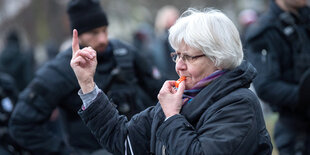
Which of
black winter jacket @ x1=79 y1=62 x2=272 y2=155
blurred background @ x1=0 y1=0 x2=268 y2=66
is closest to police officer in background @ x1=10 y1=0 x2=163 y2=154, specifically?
black winter jacket @ x1=79 y1=62 x2=272 y2=155

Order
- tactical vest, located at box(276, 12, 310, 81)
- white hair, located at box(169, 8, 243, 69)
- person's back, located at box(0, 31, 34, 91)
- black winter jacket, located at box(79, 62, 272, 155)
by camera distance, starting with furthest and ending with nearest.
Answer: person's back, located at box(0, 31, 34, 91) < tactical vest, located at box(276, 12, 310, 81) < white hair, located at box(169, 8, 243, 69) < black winter jacket, located at box(79, 62, 272, 155)

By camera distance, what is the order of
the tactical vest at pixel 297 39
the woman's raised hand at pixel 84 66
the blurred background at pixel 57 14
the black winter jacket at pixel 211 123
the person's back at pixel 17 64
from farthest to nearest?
the blurred background at pixel 57 14, the person's back at pixel 17 64, the tactical vest at pixel 297 39, the woman's raised hand at pixel 84 66, the black winter jacket at pixel 211 123

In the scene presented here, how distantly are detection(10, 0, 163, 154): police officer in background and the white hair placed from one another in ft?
5.25

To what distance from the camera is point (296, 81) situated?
4551mm

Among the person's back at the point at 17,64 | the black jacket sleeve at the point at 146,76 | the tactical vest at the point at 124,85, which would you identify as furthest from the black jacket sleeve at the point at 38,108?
the person's back at the point at 17,64

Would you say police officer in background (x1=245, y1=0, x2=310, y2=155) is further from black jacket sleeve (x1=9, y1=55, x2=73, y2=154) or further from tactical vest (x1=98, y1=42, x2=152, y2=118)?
black jacket sleeve (x1=9, y1=55, x2=73, y2=154)

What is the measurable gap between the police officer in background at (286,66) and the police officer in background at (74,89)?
3.94 feet

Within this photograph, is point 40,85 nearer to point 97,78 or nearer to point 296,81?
point 97,78

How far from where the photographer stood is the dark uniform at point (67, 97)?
4.29 m

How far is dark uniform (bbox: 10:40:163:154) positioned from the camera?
4293 mm

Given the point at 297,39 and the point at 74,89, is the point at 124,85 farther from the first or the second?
the point at 297,39

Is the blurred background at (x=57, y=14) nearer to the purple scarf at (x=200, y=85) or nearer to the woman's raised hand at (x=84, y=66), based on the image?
the woman's raised hand at (x=84, y=66)

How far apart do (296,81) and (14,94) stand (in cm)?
307

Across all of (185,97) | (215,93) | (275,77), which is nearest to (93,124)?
(185,97)
